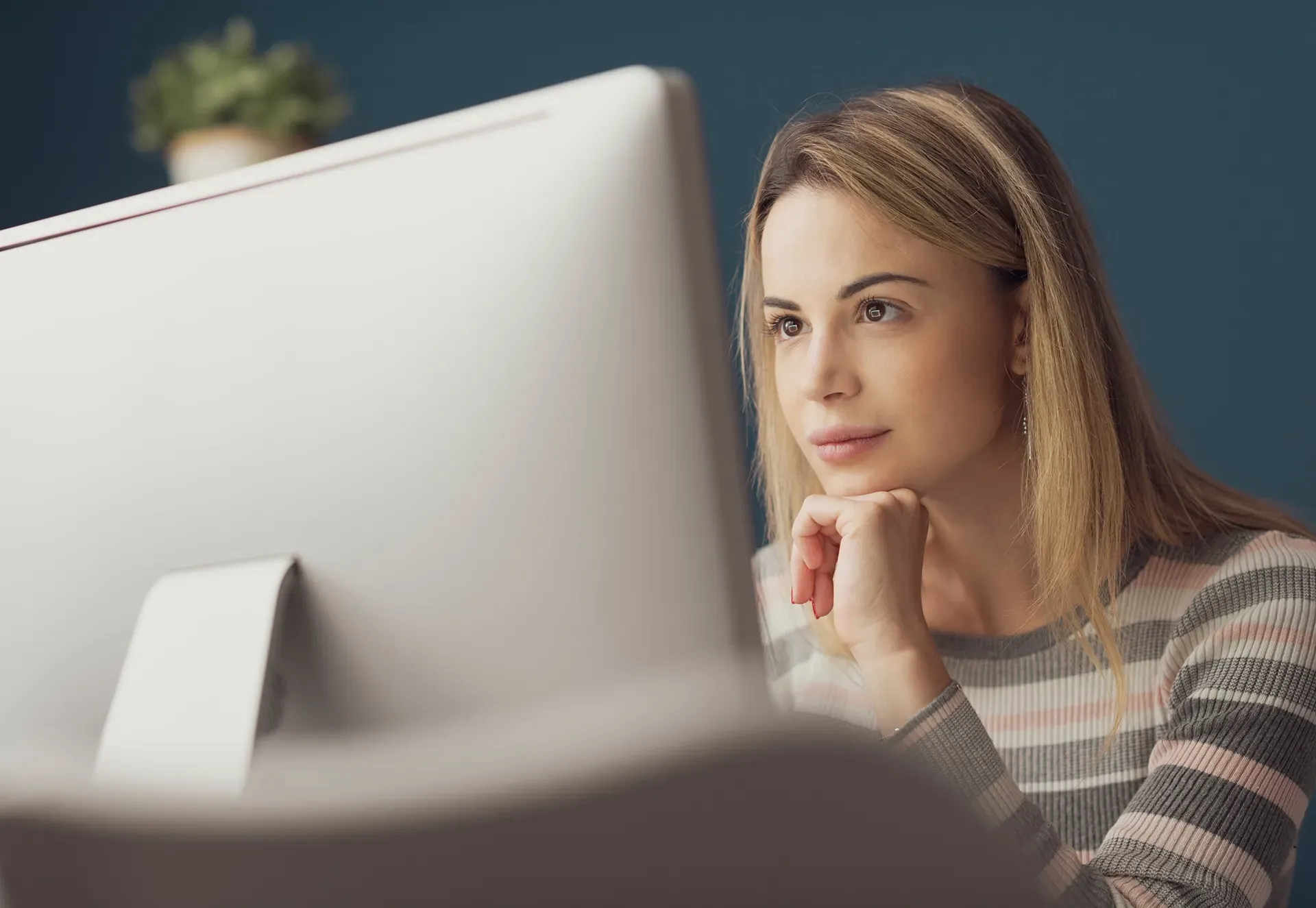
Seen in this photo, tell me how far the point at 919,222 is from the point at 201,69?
4.63 ft

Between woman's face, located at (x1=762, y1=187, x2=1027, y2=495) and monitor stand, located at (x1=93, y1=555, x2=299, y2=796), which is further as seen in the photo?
woman's face, located at (x1=762, y1=187, x2=1027, y2=495)

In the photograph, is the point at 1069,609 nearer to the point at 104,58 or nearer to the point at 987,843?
the point at 987,843

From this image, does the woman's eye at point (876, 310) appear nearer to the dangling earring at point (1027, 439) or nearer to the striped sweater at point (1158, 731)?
the dangling earring at point (1027, 439)

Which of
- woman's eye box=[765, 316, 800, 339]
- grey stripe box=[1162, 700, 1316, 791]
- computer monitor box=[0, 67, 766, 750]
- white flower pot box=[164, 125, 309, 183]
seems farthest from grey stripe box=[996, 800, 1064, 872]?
white flower pot box=[164, 125, 309, 183]

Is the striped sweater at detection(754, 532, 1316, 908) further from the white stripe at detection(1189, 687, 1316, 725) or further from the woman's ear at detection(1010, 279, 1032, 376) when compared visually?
the woman's ear at detection(1010, 279, 1032, 376)

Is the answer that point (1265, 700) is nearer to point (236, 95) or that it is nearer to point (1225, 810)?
point (1225, 810)

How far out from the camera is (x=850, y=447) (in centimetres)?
119

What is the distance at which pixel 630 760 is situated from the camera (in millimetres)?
323

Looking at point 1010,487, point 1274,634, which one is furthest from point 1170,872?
point 1010,487

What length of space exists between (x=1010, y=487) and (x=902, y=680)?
0.39 meters

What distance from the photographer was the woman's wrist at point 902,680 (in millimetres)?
971

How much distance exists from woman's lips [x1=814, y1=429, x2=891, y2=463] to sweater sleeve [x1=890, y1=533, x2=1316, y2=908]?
0.31 meters

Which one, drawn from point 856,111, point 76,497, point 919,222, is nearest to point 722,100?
point 856,111

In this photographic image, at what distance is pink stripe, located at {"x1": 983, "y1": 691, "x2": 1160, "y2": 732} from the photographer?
3.81 feet
